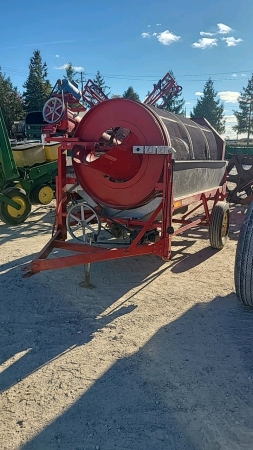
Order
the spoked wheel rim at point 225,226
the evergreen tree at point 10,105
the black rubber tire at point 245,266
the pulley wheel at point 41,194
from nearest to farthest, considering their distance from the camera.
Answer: the black rubber tire at point 245,266
the spoked wheel rim at point 225,226
the pulley wheel at point 41,194
the evergreen tree at point 10,105

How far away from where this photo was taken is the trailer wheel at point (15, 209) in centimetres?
734

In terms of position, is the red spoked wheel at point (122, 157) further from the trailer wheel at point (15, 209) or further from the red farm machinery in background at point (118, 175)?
the trailer wheel at point (15, 209)

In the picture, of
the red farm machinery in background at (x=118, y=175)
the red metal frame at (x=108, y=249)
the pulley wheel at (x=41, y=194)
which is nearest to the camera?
the red metal frame at (x=108, y=249)

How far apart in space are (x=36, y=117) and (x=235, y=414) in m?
13.1

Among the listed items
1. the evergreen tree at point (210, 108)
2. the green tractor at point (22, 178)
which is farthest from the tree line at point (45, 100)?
the green tractor at point (22, 178)

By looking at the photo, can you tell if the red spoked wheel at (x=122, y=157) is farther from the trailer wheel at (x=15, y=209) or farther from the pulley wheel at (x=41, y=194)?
the pulley wheel at (x=41, y=194)

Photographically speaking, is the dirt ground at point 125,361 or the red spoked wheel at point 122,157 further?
the red spoked wheel at point 122,157

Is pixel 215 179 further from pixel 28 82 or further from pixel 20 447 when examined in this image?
pixel 28 82

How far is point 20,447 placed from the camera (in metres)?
2.09

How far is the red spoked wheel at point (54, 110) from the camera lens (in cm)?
426

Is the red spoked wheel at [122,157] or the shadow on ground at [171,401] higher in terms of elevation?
the red spoked wheel at [122,157]

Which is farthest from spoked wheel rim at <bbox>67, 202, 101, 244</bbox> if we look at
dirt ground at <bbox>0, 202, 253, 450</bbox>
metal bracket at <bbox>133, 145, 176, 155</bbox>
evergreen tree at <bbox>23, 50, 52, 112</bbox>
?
evergreen tree at <bbox>23, 50, 52, 112</bbox>

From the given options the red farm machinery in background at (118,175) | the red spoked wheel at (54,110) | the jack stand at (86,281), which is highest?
the red spoked wheel at (54,110)

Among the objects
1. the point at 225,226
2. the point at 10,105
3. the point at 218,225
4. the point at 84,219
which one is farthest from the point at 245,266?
the point at 10,105
